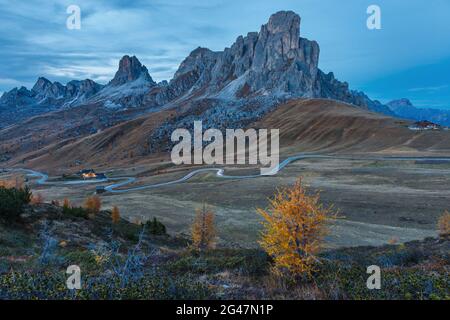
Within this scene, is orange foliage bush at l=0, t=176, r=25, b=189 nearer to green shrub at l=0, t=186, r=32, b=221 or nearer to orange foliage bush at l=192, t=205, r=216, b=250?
green shrub at l=0, t=186, r=32, b=221

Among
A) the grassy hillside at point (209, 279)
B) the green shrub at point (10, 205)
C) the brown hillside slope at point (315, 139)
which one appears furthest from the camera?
the brown hillside slope at point (315, 139)

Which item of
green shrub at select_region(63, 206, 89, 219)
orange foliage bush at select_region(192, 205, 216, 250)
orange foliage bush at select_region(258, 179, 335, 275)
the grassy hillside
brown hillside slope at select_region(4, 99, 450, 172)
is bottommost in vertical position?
orange foliage bush at select_region(192, 205, 216, 250)

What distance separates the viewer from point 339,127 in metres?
144

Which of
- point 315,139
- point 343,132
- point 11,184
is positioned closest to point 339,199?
point 11,184

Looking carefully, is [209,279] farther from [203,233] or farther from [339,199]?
[339,199]

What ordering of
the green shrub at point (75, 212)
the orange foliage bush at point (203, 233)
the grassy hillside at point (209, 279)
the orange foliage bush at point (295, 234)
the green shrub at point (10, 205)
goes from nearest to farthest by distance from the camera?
1. the grassy hillside at point (209, 279)
2. the orange foliage bush at point (295, 234)
3. the green shrub at point (10, 205)
4. the green shrub at point (75, 212)
5. the orange foliage bush at point (203, 233)

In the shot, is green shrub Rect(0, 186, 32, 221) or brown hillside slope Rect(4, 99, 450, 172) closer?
green shrub Rect(0, 186, 32, 221)

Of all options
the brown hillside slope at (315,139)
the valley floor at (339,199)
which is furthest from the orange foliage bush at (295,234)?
the brown hillside slope at (315,139)

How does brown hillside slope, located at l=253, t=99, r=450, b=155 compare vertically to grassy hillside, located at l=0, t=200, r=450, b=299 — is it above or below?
above

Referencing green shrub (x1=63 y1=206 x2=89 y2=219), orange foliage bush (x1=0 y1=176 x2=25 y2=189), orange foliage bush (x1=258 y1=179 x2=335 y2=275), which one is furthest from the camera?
orange foliage bush (x1=0 y1=176 x2=25 y2=189)

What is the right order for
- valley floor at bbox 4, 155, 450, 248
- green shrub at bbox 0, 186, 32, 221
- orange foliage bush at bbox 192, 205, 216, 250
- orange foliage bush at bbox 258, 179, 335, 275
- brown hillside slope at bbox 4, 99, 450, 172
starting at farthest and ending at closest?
1. brown hillside slope at bbox 4, 99, 450, 172
2. valley floor at bbox 4, 155, 450, 248
3. orange foliage bush at bbox 192, 205, 216, 250
4. green shrub at bbox 0, 186, 32, 221
5. orange foliage bush at bbox 258, 179, 335, 275

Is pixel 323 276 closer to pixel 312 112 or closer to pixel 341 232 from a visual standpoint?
pixel 341 232

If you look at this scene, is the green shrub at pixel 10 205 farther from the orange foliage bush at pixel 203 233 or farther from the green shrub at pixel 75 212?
the orange foliage bush at pixel 203 233

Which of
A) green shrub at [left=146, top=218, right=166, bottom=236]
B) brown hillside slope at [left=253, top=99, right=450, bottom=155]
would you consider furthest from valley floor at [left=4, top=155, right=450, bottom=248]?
brown hillside slope at [left=253, top=99, right=450, bottom=155]
